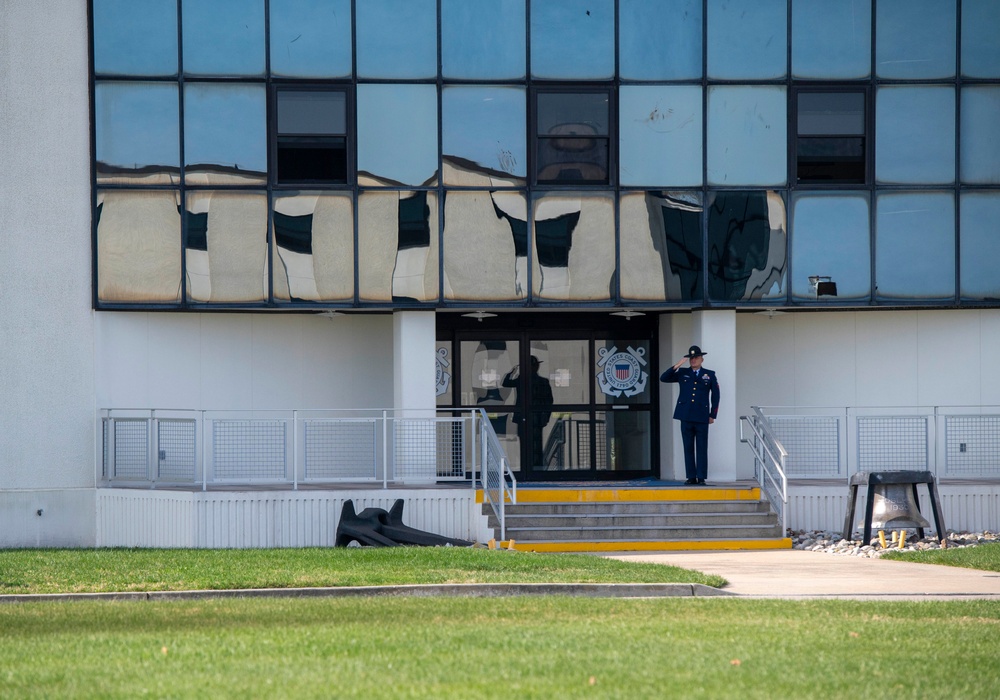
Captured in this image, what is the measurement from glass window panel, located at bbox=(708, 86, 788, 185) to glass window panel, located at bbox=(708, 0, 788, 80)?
0.27 metres

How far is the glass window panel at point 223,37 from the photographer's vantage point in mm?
19766

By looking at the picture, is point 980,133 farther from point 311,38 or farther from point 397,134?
point 311,38

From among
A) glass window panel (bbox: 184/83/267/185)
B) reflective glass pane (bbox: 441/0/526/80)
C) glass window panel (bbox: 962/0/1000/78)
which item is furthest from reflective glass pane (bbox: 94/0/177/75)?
glass window panel (bbox: 962/0/1000/78)

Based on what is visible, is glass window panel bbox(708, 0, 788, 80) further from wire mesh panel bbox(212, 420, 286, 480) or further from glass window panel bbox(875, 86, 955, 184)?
wire mesh panel bbox(212, 420, 286, 480)

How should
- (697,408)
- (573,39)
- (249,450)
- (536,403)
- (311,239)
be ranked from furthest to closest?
1. (536,403)
2. (573,39)
3. (311,239)
4. (697,408)
5. (249,450)

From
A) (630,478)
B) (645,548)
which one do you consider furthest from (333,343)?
(645,548)

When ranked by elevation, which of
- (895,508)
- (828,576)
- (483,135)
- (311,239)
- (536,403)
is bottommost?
(828,576)

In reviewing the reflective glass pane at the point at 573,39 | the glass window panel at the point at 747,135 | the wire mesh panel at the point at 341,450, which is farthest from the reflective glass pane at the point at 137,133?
the glass window panel at the point at 747,135

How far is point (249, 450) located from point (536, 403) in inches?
195

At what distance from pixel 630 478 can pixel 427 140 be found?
Result: 6.26 metres

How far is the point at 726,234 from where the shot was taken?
66.2ft

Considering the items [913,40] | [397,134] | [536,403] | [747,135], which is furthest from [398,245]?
[913,40]

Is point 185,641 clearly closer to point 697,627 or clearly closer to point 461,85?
point 697,627

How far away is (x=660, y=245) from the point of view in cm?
2017
